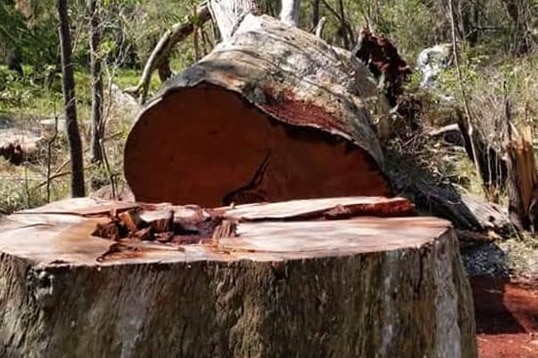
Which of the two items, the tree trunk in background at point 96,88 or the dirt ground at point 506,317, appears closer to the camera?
the dirt ground at point 506,317

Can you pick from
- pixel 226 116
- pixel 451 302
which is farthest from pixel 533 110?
pixel 451 302

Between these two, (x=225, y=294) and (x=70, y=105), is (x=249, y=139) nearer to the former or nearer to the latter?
(x=225, y=294)

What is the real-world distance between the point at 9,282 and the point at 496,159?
524 centimetres

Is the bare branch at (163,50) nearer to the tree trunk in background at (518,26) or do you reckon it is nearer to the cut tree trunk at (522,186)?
the cut tree trunk at (522,186)

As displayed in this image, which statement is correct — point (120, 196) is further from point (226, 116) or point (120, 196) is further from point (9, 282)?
point (9, 282)

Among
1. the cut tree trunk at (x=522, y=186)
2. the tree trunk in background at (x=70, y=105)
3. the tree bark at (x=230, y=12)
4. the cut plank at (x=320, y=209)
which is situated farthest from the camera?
the cut tree trunk at (x=522, y=186)

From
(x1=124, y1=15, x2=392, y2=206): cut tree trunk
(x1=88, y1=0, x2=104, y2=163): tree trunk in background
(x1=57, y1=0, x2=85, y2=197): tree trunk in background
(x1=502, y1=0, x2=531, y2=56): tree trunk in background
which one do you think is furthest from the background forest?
(x1=124, y1=15, x2=392, y2=206): cut tree trunk

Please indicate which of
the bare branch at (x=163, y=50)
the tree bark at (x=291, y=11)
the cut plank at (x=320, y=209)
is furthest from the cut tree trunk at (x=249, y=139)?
the bare branch at (x=163, y=50)

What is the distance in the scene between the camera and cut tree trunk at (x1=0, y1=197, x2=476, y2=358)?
6.10ft

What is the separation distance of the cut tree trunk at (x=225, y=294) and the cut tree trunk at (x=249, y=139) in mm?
1403

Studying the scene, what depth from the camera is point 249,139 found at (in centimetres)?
356

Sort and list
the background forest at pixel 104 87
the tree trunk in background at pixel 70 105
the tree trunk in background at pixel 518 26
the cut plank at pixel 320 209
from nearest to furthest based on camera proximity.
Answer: the cut plank at pixel 320 209 < the tree trunk in background at pixel 70 105 < the background forest at pixel 104 87 < the tree trunk in background at pixel 518 26

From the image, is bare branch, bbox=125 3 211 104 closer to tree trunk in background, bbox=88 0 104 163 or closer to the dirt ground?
tree trunk in background, bbox=88 0 104 163

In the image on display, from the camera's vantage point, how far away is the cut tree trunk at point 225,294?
186 centimetres
